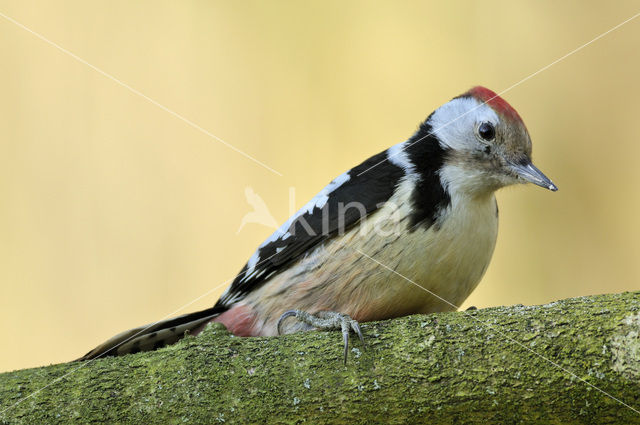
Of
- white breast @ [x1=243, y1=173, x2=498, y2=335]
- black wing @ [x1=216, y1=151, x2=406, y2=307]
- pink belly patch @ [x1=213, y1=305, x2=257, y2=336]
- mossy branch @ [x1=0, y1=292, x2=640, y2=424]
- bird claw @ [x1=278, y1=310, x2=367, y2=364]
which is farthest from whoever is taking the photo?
pink belly patch @ [x1=213, y1=305, x2=257, y2=336]

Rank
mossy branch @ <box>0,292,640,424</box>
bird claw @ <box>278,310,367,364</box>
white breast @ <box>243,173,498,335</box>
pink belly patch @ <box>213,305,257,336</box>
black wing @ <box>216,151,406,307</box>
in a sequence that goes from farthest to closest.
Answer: pink belly patch @ <box>213,305,257,336</box>
black wing @ <box>216,151,406,307</box>
white breast @ <box>243,173,498,335</box>
bird claw @ <box>278,310,367,364</box>
mossy branch @ <box>0,292,640,424</box>

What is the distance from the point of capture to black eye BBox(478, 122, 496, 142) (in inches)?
89.4

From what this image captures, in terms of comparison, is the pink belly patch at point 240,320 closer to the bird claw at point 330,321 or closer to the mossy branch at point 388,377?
the bird claw at point 330,321

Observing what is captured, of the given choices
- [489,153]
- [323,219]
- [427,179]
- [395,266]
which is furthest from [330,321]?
[489,153]

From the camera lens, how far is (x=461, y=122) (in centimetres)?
234

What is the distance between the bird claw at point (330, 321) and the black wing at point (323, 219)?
A: 0.20 m

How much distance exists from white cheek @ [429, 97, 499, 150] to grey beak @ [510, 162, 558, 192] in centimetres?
14

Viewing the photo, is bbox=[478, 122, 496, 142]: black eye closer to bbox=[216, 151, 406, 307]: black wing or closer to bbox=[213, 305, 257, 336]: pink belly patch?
bbox=[216, 151, 406, 307]: black wing

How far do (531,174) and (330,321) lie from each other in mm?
816

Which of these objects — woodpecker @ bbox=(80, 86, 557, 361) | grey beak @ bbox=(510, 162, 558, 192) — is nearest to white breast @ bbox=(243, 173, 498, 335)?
woodpecker @ bbox=(80, 86, 557, 361)

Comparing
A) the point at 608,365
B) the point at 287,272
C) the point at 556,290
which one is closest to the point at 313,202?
the point at 287,272

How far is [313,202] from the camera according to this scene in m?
2.43

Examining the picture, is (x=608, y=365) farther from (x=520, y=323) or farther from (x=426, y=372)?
(x=426, y=372)

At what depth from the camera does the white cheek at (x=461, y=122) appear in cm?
229
